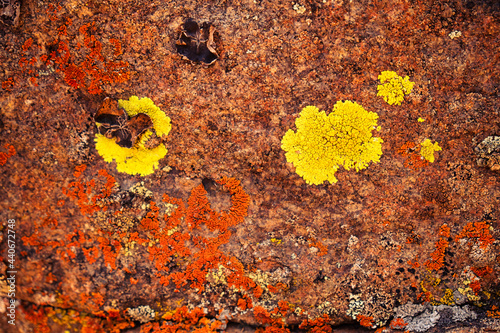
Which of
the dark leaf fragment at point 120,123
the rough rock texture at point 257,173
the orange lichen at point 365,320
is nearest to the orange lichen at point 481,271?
the rough rock texture at point 257,173

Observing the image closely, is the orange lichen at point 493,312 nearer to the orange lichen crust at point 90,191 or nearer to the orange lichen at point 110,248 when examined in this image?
the orange lichen at point 110,248

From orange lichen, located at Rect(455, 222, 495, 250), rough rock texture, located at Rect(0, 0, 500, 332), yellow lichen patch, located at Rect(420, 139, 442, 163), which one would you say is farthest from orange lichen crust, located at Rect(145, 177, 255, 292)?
orange lichen, located at Rect(455, 222, 495, 250)

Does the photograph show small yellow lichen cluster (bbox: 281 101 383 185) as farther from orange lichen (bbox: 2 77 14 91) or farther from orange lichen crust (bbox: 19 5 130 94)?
orange lichen (bbox: 2 77 14 91)

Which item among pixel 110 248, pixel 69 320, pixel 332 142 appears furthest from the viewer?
pixel 69 320

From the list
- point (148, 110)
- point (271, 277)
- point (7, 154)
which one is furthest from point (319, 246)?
point (7, 154)

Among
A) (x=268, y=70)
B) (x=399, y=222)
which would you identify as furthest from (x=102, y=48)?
(x=399, y=222)

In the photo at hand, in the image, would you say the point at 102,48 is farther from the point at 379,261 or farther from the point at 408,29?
the point at 379,261

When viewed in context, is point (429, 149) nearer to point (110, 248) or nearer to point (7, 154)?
point (110, 248)
